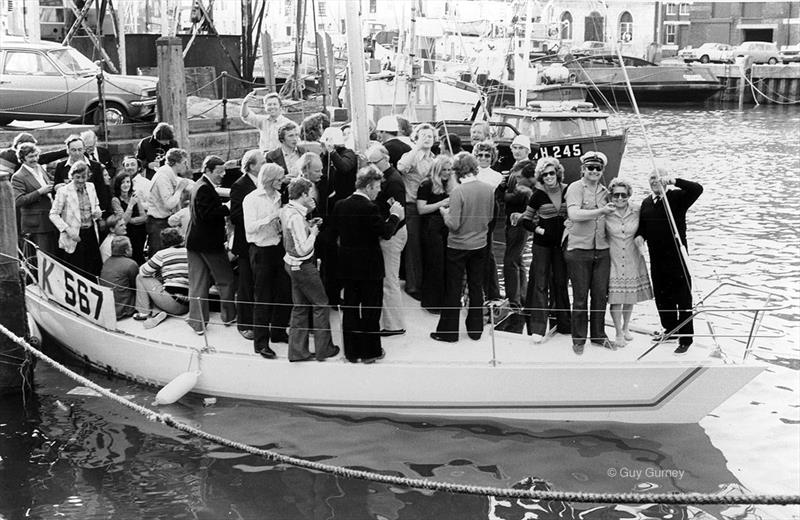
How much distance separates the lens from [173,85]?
1596 centimetres

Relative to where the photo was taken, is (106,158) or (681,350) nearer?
(681,350)

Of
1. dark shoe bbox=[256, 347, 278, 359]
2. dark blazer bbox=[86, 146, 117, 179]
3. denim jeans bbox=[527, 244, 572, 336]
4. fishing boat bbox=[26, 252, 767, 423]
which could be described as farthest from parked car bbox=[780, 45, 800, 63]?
dark shoe bbox=[256, 347, 278, 359]

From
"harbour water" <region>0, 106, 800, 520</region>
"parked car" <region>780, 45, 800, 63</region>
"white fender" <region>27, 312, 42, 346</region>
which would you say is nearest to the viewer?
"harbour water" <region>0, 106, 800, 520</region>

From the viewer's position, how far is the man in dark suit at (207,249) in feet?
31.7

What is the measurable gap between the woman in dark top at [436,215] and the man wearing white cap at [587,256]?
124cm

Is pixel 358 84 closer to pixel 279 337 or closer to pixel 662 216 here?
pixel 279 337

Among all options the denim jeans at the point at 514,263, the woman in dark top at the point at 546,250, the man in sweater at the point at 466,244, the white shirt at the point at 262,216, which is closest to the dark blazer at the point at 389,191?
the man in sweater at the point at 466,244

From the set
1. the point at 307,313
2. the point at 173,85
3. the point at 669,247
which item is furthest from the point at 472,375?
the point at 173,85

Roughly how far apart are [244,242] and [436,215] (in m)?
1.80

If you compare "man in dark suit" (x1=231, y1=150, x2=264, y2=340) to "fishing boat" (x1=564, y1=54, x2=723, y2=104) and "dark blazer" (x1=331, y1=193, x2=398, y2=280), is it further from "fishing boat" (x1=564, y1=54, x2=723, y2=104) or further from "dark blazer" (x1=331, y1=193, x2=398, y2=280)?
"fishing boat" (x1=564, y1=54, x2=723, y2=104)

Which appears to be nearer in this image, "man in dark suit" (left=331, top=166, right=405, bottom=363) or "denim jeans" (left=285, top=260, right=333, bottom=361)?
"man in dark suit" (left=331, top=166, right=405, bottom=363)

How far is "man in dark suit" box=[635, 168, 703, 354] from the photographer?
29.6ft

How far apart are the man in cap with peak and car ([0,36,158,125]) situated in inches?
311

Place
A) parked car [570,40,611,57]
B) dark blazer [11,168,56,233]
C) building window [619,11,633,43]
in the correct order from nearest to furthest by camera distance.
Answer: dark blazer [11,168,56,233]
parked car [570,40,611,57]
building window [619,11,633,43]
